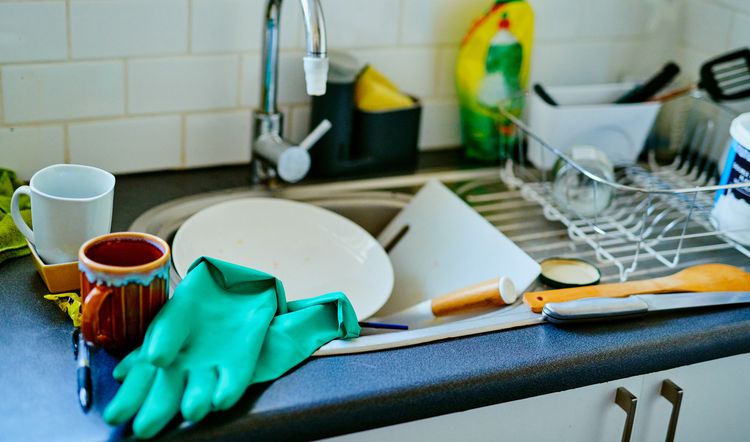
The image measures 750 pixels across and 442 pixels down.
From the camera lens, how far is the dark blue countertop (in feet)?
2.78

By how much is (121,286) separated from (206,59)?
0.54 m

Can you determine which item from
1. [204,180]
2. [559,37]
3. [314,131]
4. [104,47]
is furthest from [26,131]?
[559,37]

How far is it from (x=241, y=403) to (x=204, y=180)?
22.3 inches

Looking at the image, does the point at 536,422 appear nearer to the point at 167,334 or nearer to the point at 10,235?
the point at 167,334

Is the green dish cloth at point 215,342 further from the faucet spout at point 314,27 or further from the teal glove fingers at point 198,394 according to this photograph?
the faucet spout at point 314,27

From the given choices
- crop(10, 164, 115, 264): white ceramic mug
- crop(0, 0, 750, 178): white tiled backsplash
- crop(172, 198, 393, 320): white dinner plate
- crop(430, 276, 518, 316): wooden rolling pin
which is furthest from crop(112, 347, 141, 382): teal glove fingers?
crop(0, 0, 750, 178): white tiled backsplash

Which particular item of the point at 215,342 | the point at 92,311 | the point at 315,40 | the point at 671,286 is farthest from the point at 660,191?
the point at 92,311

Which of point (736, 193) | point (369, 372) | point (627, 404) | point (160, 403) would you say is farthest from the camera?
point (736, 193)

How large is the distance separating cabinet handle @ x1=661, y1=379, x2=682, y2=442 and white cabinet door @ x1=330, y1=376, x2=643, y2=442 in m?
0.04

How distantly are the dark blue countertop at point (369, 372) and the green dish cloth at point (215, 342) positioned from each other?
0.8 inches

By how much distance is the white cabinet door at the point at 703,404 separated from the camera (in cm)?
110

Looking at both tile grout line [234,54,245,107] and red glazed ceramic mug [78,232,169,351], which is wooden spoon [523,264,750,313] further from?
tile grout line [234,54,245,107]

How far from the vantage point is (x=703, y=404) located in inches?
44.8

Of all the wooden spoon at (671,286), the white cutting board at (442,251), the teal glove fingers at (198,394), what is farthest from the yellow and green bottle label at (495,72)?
the teal glove fingers at (198,394)
